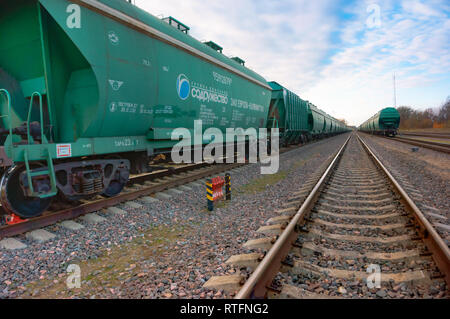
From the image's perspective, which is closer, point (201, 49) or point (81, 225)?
point (81, 225)

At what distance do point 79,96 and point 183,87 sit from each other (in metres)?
2.46

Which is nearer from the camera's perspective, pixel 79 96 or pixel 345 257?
pixel 345 257

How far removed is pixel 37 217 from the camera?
13.7ft

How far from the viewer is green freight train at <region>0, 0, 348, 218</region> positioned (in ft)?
13.4

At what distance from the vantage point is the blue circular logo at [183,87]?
6281 mm

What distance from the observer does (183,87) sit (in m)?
6.41

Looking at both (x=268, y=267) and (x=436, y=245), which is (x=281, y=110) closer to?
(x=436, y=245)

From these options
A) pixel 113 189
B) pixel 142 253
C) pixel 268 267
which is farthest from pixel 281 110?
pixel 268 267

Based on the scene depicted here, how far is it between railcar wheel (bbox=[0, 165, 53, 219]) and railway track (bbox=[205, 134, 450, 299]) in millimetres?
3440

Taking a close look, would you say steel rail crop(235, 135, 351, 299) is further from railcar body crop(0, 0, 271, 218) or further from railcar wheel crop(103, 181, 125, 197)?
railcar wheel crop(103, 181, 125, 197)

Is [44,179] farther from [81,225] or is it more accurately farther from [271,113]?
[271,113]
